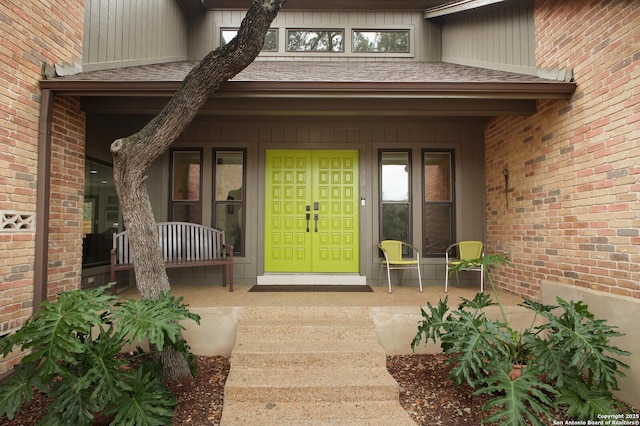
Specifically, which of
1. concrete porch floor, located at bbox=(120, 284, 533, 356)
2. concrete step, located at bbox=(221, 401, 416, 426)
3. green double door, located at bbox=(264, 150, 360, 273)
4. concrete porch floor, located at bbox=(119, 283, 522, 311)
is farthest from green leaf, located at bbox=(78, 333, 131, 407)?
green double door, located at bbox=(264, 150, 360, 273)

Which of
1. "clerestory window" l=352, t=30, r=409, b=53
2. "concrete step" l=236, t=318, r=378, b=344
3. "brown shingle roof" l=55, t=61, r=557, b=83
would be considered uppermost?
"clerestory window" l=352, t=30, r=409, b=53

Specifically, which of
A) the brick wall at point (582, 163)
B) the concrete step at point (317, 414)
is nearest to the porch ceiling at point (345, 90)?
the brick wall at point (582, 163)

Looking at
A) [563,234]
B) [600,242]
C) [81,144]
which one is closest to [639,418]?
[600,242]

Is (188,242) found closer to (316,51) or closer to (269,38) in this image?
(269,38)

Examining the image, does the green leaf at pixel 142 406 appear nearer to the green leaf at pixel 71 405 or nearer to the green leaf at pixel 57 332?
the green leaf at pixel 71 405

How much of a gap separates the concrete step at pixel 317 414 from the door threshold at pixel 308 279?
8.30 feet

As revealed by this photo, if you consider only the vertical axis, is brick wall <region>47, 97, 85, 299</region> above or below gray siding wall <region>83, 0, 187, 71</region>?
below

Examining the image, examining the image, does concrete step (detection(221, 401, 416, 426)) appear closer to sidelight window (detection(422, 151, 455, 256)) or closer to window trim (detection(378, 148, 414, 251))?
window trim (detection(378, 148, 414, 251))

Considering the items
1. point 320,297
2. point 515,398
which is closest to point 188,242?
point 320,297

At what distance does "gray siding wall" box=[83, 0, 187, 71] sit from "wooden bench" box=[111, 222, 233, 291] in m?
2.23

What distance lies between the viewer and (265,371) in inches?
113

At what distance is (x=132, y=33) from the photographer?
464 cm

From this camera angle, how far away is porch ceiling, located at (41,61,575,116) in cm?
354

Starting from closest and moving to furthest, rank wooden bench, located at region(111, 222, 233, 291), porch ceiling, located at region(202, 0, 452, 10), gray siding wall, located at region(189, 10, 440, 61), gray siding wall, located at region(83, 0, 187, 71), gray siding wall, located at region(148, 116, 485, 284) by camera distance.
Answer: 1. gray siding wall, located at region(83, 0, 187, 71)
2. wooden bench, located at region(111, 222, 233, 291)
3. gray siding wall, located at region(148, 116, 485, 284)
4. porch ceiling, located at region(202, 0, 452, 10)
5. gray siding wall, located at region(189, 10, 440, 61)
